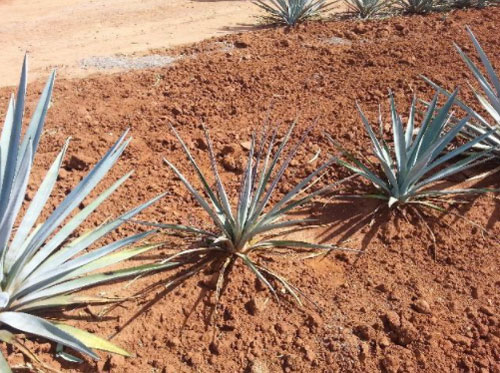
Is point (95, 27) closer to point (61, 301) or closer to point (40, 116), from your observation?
point (40, 116)

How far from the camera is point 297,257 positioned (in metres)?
2.66

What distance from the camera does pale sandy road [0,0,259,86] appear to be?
20.7ft

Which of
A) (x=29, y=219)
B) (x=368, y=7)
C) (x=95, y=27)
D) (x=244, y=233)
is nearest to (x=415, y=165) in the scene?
(x=244, y=233)

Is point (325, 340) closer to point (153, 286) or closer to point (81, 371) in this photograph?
point (153, 286)

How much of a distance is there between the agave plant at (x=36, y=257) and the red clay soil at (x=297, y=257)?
139mm

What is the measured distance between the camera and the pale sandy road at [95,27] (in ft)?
20.7

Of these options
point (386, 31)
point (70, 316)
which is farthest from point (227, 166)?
point (386, 31)

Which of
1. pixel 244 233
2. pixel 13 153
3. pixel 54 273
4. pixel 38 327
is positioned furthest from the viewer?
pixel 244 233

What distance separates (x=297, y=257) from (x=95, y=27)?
6510mm

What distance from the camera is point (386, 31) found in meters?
5.69

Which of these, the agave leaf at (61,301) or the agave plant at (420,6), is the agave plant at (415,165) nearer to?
the agave leaf at (61,301)

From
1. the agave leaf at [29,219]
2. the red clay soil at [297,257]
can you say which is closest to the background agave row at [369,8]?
the red clay soil at [297,257]

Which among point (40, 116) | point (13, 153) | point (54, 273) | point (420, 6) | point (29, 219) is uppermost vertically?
point (420, 6)

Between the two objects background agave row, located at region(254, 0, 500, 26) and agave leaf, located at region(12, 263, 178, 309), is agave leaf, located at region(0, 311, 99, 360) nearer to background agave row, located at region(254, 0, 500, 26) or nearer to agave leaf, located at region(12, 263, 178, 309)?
agave leaf, located at region(12, 263, 178, 309)
